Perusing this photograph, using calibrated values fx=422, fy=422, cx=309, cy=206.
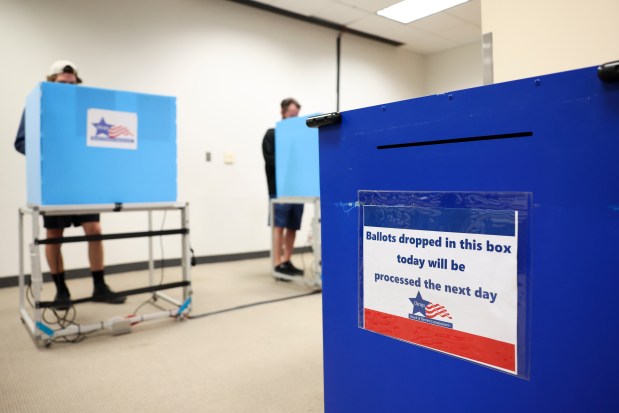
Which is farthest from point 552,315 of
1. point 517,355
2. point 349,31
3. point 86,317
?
point 349,31

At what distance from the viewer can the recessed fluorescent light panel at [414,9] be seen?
4090 mm

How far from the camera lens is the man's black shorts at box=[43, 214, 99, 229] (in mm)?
2252

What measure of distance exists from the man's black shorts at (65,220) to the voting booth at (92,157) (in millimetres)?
259

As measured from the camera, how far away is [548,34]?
1097 millimetres

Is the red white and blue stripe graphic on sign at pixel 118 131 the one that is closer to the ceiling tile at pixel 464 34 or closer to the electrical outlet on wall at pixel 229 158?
the electrical outlet on wall at pixel 229 158

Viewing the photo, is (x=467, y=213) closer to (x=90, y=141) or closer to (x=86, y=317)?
(x=90, y=141)

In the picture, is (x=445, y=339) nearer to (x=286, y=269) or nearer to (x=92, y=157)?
(x=92, y=157)

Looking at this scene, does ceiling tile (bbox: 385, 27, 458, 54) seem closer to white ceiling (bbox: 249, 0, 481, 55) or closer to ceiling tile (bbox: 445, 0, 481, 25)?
white ceiling (bbox: 249, 0, 481, 55)

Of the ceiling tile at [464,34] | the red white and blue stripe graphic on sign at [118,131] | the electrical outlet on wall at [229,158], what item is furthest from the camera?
the ceiling tile at [464,34]

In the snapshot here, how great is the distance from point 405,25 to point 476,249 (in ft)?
15.5

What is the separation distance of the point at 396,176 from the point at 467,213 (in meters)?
0.13

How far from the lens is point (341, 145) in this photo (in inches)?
29.1

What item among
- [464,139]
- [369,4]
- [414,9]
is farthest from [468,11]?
[464,139]

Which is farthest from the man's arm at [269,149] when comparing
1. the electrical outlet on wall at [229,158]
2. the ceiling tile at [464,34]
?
the ceiling tile at [464,34]
